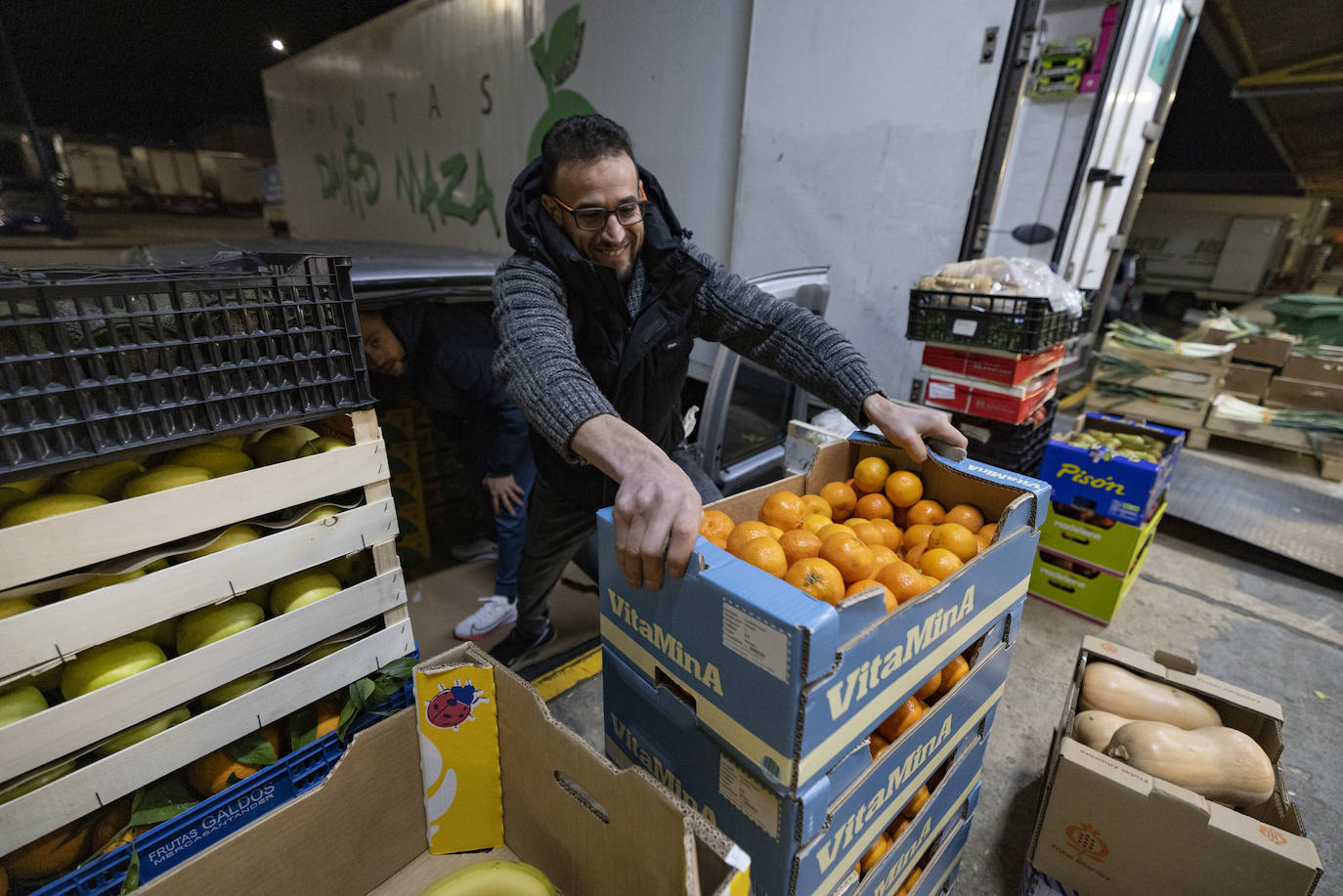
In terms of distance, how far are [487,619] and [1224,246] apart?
17.7 m

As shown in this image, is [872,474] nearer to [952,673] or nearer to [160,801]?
[952,673]

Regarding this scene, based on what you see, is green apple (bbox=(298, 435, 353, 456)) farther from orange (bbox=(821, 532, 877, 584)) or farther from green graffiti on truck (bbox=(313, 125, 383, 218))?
green graffiti on truck (bbox=(313, 125, 383, 218))

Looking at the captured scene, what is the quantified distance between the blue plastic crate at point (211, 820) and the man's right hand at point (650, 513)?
0.81 metres

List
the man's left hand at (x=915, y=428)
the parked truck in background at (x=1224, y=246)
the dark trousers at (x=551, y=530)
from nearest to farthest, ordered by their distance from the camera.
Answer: the man's left hand at (x=915, y=428) → the dark trousers at (x=551, y=530) → the parked truck in background at (x=1224, y=246)

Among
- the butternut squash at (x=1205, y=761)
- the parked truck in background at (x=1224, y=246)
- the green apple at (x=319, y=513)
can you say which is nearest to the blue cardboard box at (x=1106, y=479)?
the butternut squash at (x=1205, y=761)

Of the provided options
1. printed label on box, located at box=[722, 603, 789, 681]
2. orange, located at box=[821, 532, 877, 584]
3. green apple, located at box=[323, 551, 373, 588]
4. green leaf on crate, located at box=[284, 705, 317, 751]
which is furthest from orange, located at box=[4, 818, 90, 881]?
orange, located at box=[821, 532, 877, 584]

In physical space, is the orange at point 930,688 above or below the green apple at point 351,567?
below

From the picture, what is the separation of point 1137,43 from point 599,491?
13.4ft

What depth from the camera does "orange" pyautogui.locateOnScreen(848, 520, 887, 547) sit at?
137 cm

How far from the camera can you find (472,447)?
2898 mm

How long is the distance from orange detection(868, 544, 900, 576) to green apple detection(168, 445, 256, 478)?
1304 millimetres

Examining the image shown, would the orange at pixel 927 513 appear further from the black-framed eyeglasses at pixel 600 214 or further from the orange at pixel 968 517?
the black-framed eyeglasses at pixel 600 214

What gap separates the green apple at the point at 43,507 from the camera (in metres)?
0.99

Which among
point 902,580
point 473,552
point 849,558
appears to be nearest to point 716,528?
point 849,558
